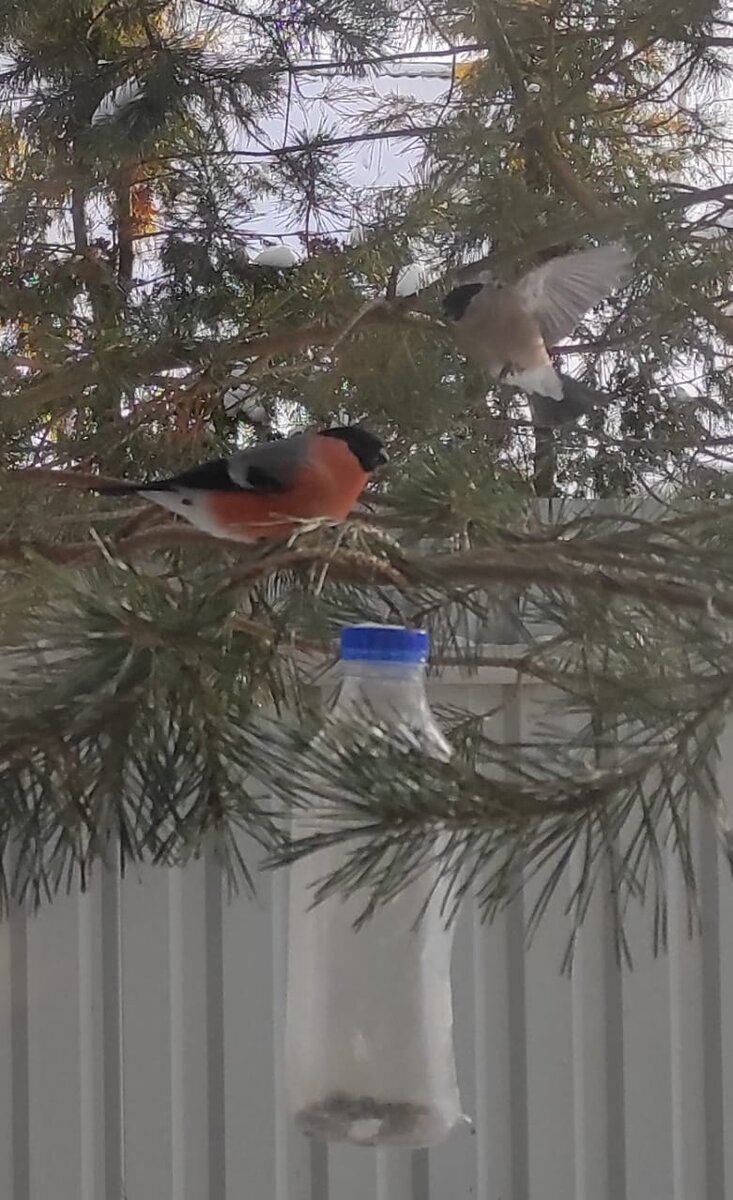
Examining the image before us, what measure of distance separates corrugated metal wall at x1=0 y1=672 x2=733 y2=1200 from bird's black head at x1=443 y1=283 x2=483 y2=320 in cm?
35

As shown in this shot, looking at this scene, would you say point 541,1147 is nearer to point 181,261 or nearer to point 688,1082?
point 688,1082

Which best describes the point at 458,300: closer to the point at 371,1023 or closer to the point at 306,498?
the point at 306,498

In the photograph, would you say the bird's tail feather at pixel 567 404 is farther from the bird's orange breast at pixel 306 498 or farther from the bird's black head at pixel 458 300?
the bird's orange breast at pixel 306 498

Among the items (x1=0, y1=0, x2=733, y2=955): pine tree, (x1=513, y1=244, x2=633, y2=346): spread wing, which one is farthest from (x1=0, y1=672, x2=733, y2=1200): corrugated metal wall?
(x1=513, y1=244, x2=633, y2=346): spread wing

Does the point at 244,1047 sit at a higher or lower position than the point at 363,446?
A: lower

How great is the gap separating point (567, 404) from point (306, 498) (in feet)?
1.15

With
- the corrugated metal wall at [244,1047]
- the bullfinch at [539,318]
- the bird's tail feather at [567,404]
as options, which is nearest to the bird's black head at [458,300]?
the bullfinch at [539,318]

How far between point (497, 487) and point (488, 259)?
0.82 ft

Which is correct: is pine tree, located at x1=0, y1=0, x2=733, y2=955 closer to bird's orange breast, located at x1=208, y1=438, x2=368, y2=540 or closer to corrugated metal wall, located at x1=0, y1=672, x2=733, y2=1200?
bird's orange breast, located at x1=208, y1=438, x2=368, y2=540

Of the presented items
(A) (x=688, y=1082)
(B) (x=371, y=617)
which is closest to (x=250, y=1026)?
(A) (x=688, y=1082)

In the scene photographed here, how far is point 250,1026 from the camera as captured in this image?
1077 mm

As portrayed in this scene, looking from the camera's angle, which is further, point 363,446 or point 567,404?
point 567,404

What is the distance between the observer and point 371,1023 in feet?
1.97

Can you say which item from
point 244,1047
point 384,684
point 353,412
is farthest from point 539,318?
point 244,1047
